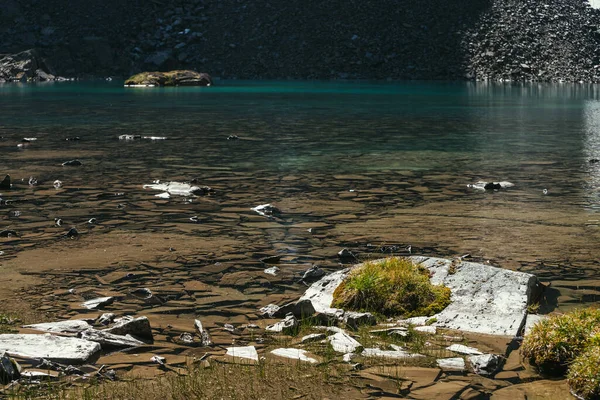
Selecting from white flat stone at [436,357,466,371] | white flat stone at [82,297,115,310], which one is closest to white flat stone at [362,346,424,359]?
white flat stone at [436,357,466,371]

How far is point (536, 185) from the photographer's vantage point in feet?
66.8

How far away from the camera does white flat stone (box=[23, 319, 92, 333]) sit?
29.6ft

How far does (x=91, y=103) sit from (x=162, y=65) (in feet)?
217

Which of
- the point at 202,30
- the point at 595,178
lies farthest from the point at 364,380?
the point at 202,30

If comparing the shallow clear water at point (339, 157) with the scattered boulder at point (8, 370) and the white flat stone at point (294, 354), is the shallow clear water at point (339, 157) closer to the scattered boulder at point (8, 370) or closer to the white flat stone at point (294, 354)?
the white flat stone at point (294, 354)

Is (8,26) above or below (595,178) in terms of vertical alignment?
above

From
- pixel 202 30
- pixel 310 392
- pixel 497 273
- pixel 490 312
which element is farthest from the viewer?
pixel 202 30

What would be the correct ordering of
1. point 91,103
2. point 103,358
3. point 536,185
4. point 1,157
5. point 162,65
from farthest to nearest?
point 162,65 → point 91,103 → point 1,157 → point 536,185 → point 103,358

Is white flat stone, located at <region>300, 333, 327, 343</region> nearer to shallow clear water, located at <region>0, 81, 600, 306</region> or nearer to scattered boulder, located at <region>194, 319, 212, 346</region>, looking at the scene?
scattered boulder, located at <region>194, 319, 212, 346</region>

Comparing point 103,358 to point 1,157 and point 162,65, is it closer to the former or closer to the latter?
point 1,157

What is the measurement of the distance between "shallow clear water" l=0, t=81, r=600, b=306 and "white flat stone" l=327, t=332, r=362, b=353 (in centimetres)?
468

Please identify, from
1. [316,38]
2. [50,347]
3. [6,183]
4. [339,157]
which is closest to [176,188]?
[6,183]

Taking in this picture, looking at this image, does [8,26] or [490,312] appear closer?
[490,312]

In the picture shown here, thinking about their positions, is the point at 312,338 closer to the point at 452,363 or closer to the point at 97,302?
the point at 452,363
